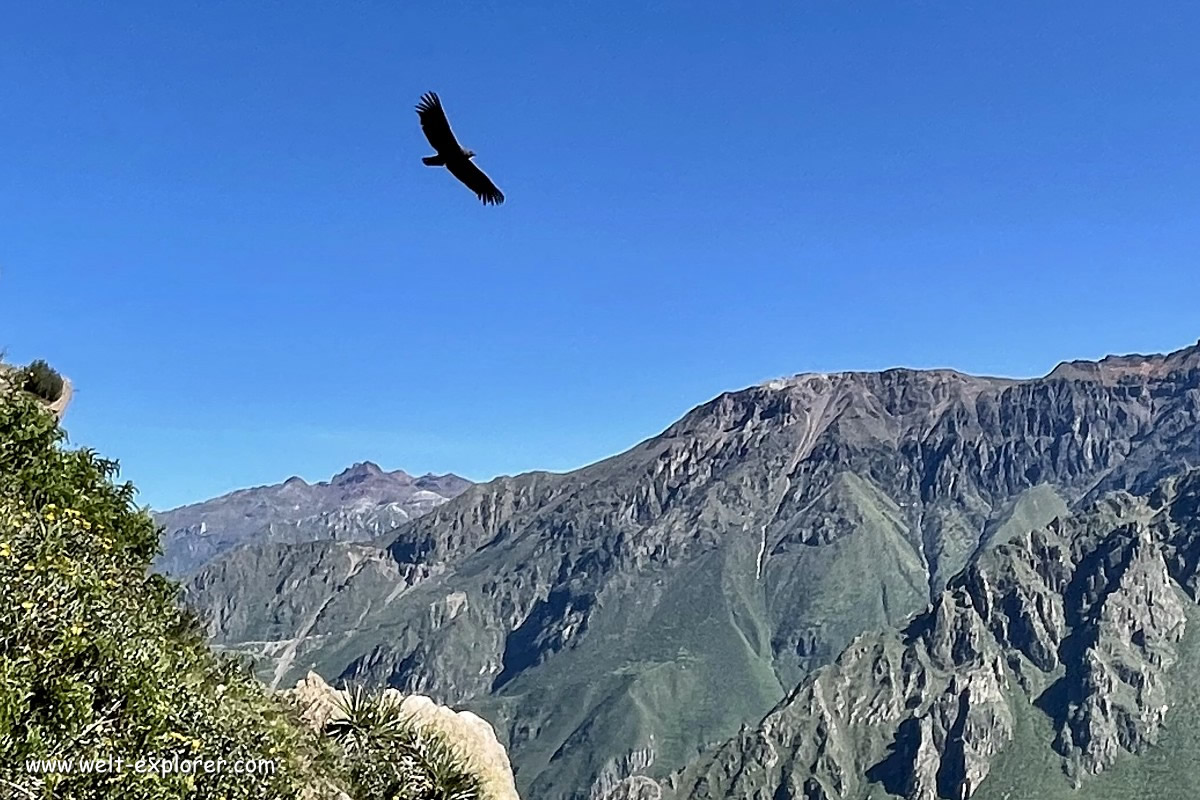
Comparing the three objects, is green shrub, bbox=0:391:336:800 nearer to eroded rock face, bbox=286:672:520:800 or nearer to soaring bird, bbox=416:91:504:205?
eroded rock face, bbox=286:672:520:800

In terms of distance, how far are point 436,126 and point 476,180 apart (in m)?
1.18

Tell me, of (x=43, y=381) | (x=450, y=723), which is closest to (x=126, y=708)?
(x=450, y=723)

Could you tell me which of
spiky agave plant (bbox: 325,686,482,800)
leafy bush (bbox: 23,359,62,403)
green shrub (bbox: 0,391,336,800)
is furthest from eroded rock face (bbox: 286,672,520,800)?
leafy bush (bbox: 23,359,62,403)

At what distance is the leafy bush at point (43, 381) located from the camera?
3828cm

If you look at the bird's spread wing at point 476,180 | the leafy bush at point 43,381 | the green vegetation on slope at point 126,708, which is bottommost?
the green vegetation on slope at point 126,708

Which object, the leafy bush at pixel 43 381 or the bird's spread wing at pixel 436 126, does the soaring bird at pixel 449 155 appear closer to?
the bird's spread wing at pixel 436 126

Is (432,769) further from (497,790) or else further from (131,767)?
(131,767)

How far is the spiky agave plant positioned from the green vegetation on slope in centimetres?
3

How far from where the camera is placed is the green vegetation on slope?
11781 millimetres

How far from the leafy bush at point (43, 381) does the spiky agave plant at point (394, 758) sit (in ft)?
85.9

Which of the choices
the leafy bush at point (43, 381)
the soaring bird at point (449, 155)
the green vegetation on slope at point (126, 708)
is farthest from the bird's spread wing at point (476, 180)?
the leafy bush at point (43, 381)

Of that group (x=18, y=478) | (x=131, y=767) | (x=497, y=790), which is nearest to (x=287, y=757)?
(x=131, y=767)

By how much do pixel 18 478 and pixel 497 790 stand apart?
1215 cm

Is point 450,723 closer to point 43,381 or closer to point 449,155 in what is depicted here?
point 449,155
